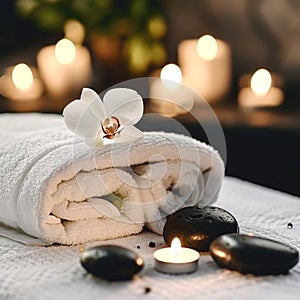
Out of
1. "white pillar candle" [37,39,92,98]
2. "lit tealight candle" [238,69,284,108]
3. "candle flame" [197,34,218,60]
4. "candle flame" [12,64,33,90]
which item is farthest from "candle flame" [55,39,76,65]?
"lit tealight candle" [238,69,284,108]

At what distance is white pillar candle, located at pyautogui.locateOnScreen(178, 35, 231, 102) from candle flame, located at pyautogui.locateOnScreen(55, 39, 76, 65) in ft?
1.23

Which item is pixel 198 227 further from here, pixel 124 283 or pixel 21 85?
pixel 21 85

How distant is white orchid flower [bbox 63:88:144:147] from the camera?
45.4 inches

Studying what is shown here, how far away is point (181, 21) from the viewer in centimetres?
291

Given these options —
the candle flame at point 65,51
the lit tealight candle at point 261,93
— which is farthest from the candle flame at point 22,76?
the lit tealight candle at point 261,93

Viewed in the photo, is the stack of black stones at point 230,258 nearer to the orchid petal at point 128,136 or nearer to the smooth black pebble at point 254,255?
the smooth black pebble at point 254,255

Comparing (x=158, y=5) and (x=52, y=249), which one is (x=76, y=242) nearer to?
(x=52, y=249)

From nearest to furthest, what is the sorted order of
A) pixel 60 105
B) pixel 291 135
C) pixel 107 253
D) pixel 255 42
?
1. pixel 107 253
2. pixel 291 135
3. pixel 60 105
4. pixel 255 42

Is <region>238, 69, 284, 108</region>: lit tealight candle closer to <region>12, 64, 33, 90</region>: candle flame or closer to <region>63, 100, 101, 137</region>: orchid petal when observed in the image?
<region>12, 64, 33, 90</region>: candle flame

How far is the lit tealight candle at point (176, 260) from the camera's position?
980 millimetres

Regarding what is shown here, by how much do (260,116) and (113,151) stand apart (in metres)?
1.27

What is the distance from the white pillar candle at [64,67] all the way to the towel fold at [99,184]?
1.39 meters

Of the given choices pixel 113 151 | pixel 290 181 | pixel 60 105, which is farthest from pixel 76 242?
pixel 60 105

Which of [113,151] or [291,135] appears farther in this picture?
[291,135]
